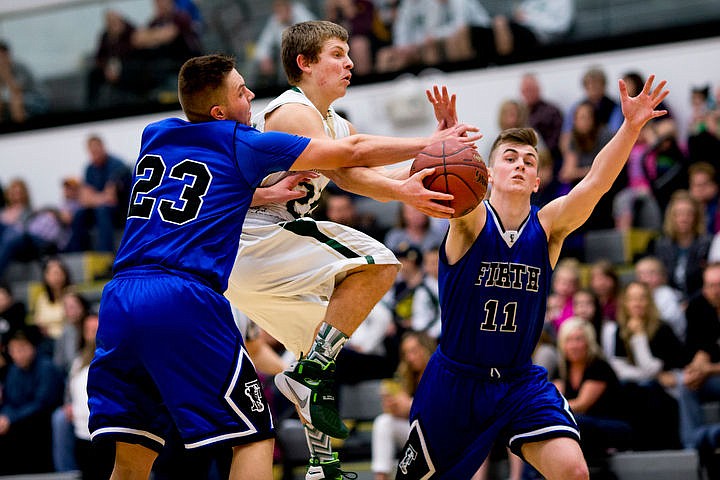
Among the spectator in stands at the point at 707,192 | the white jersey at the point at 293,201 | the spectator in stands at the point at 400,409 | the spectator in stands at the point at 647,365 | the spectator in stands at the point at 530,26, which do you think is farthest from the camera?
the spectator in stands at the point at 530,26

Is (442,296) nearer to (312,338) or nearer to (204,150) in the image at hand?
(312,338)

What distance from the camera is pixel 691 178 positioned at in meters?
10.6

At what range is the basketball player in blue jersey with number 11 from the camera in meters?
5.78

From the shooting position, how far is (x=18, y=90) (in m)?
16.2

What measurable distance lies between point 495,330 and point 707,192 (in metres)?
5.43

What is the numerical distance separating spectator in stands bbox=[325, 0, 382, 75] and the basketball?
892cm

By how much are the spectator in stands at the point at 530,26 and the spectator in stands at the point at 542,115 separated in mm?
950

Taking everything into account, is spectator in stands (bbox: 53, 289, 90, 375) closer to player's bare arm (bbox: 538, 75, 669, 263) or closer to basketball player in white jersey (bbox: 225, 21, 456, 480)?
basketball player in white jersey (bbox: 225, 21, 456, 480)

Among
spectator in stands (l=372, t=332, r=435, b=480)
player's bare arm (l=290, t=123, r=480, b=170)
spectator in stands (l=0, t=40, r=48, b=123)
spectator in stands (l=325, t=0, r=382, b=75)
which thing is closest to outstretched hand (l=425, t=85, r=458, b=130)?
player's bare arm (l=290, t=123, r=480, b=170)

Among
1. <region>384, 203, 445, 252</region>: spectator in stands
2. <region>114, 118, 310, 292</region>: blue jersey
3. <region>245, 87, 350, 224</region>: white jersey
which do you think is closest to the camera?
<region>114, 118, 310, 292</region>: blue jersey

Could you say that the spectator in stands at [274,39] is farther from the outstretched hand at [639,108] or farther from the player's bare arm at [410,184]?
the player's bare arm at [410,184]

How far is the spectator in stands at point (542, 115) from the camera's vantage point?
12227 millimetres

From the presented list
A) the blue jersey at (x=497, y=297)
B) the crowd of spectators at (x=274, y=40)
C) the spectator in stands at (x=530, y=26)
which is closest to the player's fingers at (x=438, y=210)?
the blue jersey at (x=497, y=297)

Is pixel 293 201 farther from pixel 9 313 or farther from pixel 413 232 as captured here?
pixel 9 313
